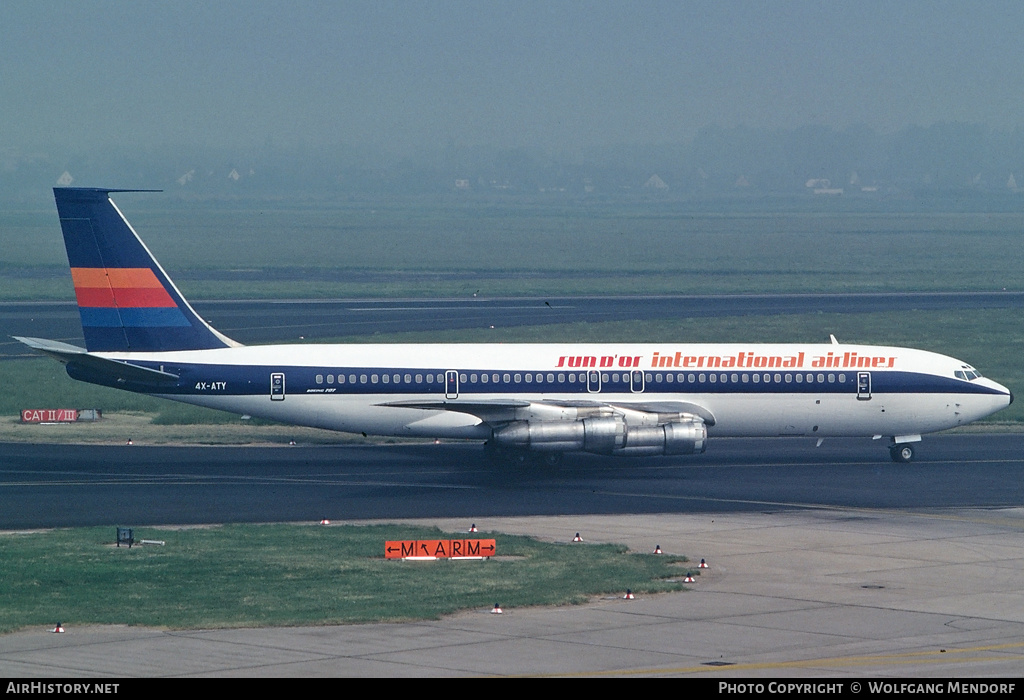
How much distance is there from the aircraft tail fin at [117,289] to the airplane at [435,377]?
42mm

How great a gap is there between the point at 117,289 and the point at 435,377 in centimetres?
1179

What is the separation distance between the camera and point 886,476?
49.9 m

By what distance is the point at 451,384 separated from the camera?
2012 inches

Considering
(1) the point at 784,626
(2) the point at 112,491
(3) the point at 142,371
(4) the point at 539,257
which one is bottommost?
(1) the point at 784,626

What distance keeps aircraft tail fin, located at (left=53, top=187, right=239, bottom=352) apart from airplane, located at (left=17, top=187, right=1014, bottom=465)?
0.14 feet

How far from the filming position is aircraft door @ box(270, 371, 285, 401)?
167 ft

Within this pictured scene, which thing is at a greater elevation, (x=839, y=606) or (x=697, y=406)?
(x=697, y=406)

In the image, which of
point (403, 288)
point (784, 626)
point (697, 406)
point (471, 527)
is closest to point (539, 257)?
point (403, 288)

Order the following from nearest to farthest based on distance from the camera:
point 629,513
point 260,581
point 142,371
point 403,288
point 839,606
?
1. point 839,606
2. point 260,581
3. point 629,513
4. point 142,371
5. point 403,288

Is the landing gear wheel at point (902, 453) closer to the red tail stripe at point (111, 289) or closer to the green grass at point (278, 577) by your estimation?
the green grass at point (278, 577)

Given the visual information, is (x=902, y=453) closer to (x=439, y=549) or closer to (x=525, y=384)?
(x=525, y=384)

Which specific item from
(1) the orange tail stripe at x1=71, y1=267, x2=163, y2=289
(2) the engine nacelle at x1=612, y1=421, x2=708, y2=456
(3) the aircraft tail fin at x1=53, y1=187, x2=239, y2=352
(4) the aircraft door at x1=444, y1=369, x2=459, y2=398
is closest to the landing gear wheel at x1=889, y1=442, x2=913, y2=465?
(2) the engine nacelle at x1=612, y1=421, x2=708, y2=456

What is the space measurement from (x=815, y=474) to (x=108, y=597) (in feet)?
90.1

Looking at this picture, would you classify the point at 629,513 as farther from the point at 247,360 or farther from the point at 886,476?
the point at 247,360
